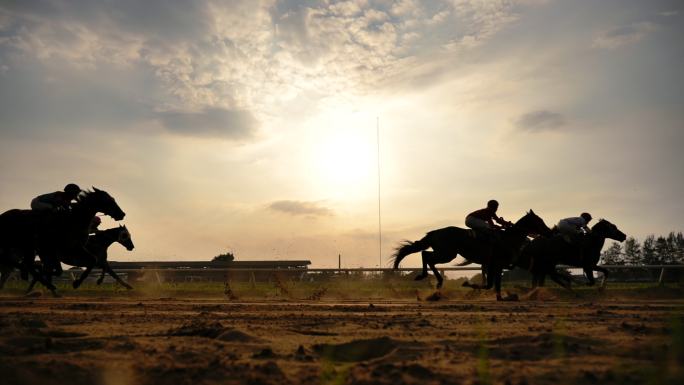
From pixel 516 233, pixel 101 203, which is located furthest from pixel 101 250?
pixel 516 233

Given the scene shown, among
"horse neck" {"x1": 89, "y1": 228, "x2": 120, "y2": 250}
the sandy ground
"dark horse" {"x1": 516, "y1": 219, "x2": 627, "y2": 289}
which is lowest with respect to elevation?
the sandy ground

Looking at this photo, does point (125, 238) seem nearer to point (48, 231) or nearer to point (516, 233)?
point (48, 231)

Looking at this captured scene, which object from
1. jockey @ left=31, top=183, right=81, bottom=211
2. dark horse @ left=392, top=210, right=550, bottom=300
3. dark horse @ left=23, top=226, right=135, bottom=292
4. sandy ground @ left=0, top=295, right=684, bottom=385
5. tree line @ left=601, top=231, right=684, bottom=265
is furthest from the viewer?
tree line @ left=601, top=231, right=684, bottom=265

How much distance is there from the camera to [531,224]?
49.1 feet

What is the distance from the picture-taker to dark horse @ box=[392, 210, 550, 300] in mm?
14383

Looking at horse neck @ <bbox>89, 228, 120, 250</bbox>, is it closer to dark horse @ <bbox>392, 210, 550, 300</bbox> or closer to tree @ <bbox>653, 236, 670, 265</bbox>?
dark horse @ <bbox>392, 210, 550, 300</bbox>

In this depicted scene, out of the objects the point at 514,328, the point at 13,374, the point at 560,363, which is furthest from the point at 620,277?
the point at 13,374

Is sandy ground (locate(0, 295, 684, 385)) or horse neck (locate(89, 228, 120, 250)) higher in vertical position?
horse neck (locate(89, 228, 120, 250))

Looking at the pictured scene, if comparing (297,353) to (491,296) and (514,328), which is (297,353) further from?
(491,296)

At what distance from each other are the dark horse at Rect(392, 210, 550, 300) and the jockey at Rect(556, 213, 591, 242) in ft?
1.99

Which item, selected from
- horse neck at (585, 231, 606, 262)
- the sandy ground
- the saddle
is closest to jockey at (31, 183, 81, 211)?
the sandy ground

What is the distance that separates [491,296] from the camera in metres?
15.2

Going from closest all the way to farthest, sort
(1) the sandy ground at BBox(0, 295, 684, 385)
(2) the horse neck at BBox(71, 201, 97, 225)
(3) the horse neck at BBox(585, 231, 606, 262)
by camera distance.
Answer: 1. (1) the sandy ground at BBox(0, 295, 684, 385)
2. (2) the horse neck at BBox(71, 201, 97, 225)
3. (3) the horse neck at BBox(585, 231, 606, 262)

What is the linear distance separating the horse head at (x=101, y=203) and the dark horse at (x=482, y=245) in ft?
25.9
